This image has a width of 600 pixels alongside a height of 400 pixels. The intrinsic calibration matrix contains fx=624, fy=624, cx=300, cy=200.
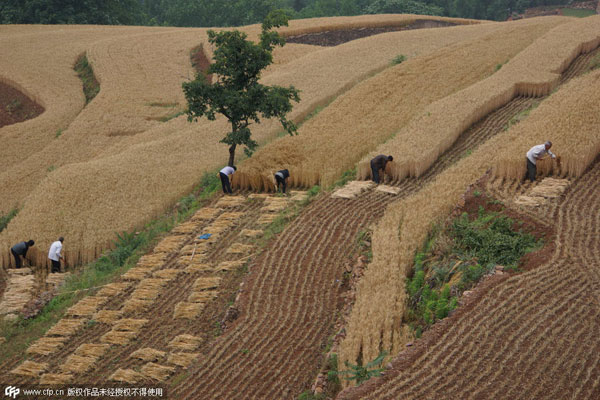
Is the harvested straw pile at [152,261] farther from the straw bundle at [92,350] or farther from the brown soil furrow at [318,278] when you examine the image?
the straw bundle at [92,350]

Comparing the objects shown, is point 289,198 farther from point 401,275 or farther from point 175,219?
point 401,275

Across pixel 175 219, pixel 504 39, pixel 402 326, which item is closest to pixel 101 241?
pixel 175 219

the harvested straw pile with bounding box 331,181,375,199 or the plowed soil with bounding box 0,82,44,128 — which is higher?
the plowed soil with bounding box 0,82,44,128


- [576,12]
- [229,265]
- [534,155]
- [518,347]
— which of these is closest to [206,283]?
[229,265]

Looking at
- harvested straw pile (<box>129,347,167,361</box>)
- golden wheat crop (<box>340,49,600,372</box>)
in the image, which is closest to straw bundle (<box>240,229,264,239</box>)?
golden wheat crop (<box>340,49,600,372</box>)

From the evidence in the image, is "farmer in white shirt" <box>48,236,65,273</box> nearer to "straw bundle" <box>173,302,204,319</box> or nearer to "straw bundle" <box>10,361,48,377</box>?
"straw bundle" <box>10,361,48,377</box>

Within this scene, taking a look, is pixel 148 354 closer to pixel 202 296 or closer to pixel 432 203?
pixel 202 296

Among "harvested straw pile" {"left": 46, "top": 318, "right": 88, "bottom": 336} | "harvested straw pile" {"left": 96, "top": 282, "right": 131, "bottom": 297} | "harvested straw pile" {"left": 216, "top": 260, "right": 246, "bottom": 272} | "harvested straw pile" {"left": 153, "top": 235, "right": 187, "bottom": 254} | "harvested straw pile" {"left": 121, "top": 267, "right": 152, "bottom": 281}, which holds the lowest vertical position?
"harvested straw pile" {"left": 46, "top": 318, "right": 88, "bottom": 336}
